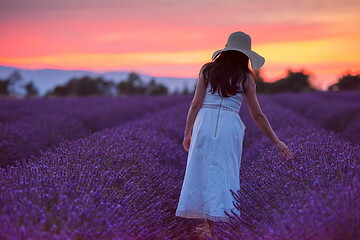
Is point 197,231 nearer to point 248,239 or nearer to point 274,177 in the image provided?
point 274,177

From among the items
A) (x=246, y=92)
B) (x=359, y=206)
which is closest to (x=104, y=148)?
(x=246, y=92)

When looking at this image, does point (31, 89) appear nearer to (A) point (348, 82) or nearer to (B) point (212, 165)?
(A) point (348, 82)

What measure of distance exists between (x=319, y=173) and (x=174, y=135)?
346cm

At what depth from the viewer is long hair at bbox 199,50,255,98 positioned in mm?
3062

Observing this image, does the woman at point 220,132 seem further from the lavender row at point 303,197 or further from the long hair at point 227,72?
the lavender row at point 303,197

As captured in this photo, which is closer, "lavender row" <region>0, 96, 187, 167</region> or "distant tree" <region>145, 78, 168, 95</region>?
"lavender row" <region>0, 96, 187, 167</region>

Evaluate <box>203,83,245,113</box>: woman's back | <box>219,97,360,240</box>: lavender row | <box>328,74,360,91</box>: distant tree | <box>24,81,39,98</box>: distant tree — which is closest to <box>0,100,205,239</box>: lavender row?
<box>219,97,360,240</box>: lavender row

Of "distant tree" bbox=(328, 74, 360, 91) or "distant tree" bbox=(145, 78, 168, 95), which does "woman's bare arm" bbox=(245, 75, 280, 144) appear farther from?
"distant tree" bbox=(145, 78, 168, 95)

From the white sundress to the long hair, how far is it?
0.28 feet

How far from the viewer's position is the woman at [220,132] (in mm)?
3061

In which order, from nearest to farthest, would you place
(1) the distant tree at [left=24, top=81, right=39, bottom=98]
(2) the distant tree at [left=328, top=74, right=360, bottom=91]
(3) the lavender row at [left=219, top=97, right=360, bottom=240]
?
(3) the lavender row at [left=219, top=97, right=360, bottom=240], (2) the distant tree at [left=328, top=74, right=360, bottom=91], (1) the distant tree at [left=24, top=81, right=39, bottom=98]

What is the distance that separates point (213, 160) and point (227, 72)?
0.59m

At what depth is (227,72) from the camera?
3.06 m

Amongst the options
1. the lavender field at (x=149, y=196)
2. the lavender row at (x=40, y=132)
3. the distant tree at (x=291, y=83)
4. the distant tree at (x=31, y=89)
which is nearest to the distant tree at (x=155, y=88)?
the distant tree at (x=291, y=83)
